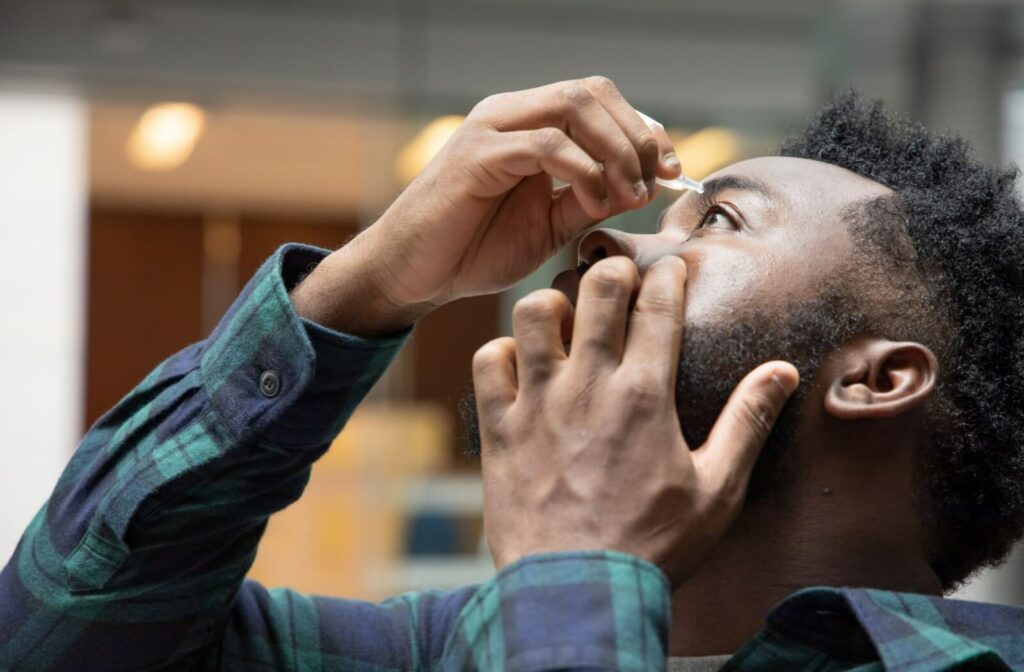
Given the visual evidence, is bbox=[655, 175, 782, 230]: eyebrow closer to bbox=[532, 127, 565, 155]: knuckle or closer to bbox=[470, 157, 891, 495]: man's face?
bbox=[470, 157, 891, 495]: man's face

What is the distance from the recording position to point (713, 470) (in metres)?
1.41

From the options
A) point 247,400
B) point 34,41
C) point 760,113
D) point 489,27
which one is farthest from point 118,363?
point 247,400

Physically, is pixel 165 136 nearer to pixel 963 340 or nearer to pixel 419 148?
pixel 419 148

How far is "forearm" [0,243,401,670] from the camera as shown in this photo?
1.77m

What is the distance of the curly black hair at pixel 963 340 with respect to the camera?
1780 millimetres

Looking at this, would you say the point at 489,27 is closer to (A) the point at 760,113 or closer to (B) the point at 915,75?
(A) the point at 760,113

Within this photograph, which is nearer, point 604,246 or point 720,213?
point 604,246

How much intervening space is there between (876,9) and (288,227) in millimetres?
4076

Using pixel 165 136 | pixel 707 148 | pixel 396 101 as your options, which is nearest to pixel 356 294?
pixel 396 101

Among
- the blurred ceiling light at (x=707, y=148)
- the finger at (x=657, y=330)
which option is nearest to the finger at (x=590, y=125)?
the finger at (x=657, y=330)

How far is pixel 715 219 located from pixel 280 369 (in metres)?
0.63

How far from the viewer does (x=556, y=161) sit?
158cm

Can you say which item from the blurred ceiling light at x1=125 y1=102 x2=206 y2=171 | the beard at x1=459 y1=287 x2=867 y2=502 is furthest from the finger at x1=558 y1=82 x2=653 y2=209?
the blurred ceiling light at x1=125 y1=102 x2=206 y2=171

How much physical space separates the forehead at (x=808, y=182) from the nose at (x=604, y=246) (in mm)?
232
